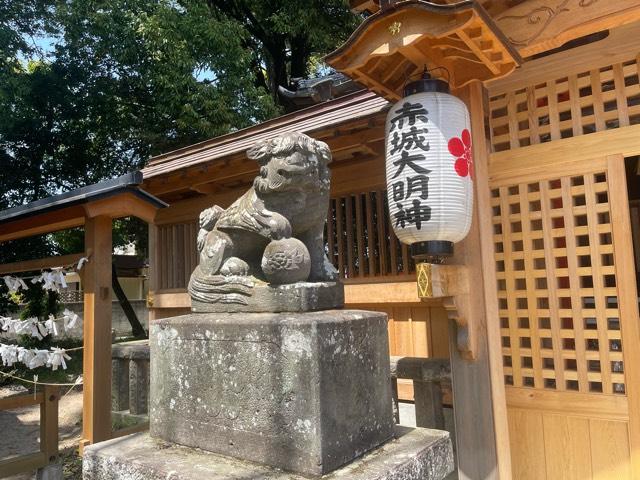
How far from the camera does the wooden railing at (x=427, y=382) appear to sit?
3.99 m

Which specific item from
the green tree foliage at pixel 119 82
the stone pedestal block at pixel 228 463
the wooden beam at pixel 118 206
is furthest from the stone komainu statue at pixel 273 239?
the green tree foliage at pixel 119 82

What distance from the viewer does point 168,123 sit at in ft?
38.8

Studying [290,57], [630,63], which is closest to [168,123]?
[290,57]

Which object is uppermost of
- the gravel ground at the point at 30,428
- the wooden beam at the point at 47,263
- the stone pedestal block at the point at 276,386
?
the wooden beam at the point at 47,263

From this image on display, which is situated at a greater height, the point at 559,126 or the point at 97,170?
the point at 97,170

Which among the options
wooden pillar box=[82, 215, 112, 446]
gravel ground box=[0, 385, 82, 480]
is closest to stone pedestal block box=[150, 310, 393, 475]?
wooden pillar box=[82, 215, 112, 446]

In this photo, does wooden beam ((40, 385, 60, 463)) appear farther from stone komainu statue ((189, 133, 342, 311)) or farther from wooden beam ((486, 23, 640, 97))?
wooden beam ((486, 23, 640, 97))

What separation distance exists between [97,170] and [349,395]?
12.7 metres

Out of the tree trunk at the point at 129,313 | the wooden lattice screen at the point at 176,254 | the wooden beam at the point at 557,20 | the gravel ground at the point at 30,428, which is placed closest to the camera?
the wooden beam at the point at 557,20

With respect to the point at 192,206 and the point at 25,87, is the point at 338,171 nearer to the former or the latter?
the point at 192,206

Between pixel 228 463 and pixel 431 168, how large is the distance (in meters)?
2.28

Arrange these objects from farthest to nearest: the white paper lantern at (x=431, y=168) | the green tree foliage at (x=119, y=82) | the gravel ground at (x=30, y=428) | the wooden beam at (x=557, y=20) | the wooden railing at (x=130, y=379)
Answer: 1. the green tree foliage at (x=119, y=82)
2. the gravel ground at (x=30, y=428)
3. the wooden railing at (x=130, y=379)
4. the white paper lantern at (x=431, y=168)
5. the wooden beam at (x=557, y=20)

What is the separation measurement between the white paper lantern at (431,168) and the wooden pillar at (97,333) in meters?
2.83

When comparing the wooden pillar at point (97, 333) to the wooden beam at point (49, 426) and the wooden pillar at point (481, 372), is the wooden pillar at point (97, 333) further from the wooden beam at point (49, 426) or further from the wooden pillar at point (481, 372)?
the wooden pillar at point (481, 372)
